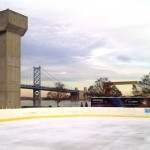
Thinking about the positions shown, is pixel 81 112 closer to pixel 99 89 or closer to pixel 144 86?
pixel 144 86

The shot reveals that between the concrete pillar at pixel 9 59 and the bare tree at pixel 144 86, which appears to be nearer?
the concrete pillar at pixel 9 59

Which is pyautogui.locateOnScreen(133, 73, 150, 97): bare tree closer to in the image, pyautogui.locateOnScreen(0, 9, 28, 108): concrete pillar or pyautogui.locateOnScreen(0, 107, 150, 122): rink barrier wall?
pyautogui.locateOnScreen(0, 9, 28, 108): concrete pillar

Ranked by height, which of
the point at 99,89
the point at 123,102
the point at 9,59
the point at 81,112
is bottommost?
the point at 81,112

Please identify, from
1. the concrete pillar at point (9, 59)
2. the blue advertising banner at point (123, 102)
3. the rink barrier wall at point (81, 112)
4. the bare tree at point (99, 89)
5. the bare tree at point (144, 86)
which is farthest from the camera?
the bare tree at point (99, 89)

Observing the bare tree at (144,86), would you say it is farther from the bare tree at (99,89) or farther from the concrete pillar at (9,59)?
the concrete pillar at (9,59)

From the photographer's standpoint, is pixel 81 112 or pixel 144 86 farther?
pixel 144 86

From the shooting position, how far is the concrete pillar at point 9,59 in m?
32.9

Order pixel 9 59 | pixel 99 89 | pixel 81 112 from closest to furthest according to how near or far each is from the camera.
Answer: pixel 81 112 < pixel 9 59 < pixel 99 89

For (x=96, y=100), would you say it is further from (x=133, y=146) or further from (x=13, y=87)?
(x=133, y=146)

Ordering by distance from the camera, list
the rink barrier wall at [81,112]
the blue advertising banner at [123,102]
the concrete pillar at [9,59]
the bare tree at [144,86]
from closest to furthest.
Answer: the rink barrier wall at [81,112] < the blue advertising banner at [123,102] < the concrete pillar at [9,59] < the bare tree at [144,86]

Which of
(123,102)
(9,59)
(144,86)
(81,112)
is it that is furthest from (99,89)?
(81,112)

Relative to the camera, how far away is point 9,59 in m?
33.3

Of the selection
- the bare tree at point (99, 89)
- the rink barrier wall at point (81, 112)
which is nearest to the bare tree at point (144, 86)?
the bare tree at point (99, 89)

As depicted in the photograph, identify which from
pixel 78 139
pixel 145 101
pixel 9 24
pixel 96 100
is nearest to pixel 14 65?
pixel 9 24
